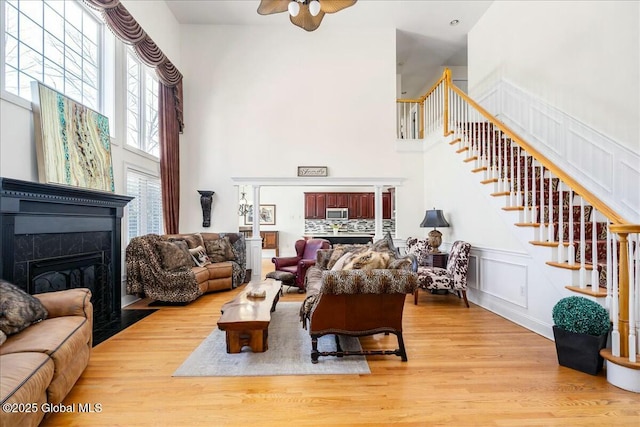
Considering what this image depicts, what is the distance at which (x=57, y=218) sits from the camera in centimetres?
301

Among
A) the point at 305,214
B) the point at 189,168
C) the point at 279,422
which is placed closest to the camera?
the point at 279,422

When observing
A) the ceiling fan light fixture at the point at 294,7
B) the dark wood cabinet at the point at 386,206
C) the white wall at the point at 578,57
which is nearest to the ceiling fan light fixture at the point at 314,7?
the ceiling fan light fixture at the point at 294,7

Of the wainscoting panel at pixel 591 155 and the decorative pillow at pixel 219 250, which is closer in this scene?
the wainscoting panel at pixel 591 155

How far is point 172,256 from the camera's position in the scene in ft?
15.2

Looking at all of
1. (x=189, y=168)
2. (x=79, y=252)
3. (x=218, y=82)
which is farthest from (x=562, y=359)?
(x=218, y=82)

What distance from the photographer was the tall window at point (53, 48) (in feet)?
9.36

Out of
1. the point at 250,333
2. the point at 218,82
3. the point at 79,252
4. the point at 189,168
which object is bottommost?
the point at 250,333

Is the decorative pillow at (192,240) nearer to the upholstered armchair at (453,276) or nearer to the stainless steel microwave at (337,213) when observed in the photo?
the upholstered armchair at (453,276)

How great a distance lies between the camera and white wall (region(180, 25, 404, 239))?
6.38m

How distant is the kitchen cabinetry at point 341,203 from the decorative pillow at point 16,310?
852 cm

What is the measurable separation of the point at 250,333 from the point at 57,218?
217 centimetres

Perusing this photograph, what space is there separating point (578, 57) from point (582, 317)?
3.48 meters

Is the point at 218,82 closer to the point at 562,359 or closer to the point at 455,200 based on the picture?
the point at 455,200
